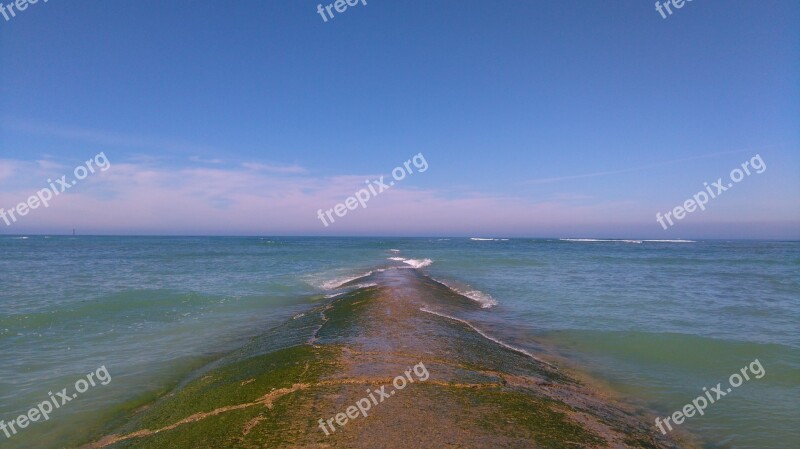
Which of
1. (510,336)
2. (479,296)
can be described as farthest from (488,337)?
(479,296)

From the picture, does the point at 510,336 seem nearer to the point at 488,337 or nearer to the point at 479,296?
the point at 488,337

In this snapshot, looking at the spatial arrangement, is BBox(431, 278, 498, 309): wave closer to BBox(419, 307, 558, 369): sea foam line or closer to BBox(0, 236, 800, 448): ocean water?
BBox(0, 236, 800, 448): ocean water

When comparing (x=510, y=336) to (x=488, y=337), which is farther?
(x=510, y=336)

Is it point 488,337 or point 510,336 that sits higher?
point 488,337

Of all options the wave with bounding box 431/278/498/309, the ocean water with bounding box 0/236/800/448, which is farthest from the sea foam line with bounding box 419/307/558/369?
the wave with bounding box 431/278/498/309

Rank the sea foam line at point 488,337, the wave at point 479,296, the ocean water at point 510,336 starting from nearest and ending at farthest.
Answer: the ocean water at point 510,336
the sea foam line at point 488,337
the wave at point 479,296

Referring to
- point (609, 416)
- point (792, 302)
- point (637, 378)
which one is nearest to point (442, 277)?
point (792, 302)

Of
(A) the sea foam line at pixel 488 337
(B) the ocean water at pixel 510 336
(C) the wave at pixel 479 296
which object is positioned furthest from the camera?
(C) the wave at pixel 479 296

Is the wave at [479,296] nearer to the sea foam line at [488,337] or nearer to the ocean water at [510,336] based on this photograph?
the ocean water at [510,336]

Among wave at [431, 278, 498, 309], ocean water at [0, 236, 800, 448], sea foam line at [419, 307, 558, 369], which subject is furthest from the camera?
wave at [431, 278, 498, 309]

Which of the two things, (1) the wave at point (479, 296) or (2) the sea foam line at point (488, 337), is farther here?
(1) the wave at point (479, 296)

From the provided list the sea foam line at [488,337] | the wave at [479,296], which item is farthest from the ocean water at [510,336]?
the sea foam line at [488,337]

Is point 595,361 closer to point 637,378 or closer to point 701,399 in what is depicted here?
point 637,378

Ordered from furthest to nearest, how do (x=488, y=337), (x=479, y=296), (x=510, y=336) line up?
(x=479, y=296) → (x=510, y=336) → (x=488, y=337)
